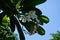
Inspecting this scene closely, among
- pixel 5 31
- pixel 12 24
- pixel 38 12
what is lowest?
pixel 5 31

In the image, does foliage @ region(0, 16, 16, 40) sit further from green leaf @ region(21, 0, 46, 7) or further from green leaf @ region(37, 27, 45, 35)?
green leaf @ region(37, 27, 45, 35)

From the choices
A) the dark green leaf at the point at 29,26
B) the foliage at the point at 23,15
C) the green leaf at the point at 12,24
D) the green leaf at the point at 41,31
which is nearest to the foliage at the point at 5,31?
the foliage at the point at 23,15

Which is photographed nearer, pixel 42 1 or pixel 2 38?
pixel 2 38

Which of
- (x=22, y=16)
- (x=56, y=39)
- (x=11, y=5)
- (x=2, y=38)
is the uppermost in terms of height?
(x=56, y=39)

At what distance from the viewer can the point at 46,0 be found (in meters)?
6.41

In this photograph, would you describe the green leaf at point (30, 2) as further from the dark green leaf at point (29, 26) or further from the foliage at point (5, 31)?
the foliage at point (5, 31)

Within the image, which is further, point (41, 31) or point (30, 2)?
point (41, 31)

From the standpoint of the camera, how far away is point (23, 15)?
5.93m

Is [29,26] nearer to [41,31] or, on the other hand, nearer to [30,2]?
[41,31]

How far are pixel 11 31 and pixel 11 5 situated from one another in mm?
804

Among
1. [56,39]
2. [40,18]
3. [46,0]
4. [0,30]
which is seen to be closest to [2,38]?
[0,30]

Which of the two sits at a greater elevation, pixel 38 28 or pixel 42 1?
pixel 42 1

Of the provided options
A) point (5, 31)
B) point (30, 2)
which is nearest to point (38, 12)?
point (30, 2)

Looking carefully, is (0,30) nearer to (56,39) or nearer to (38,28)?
(38,28)
